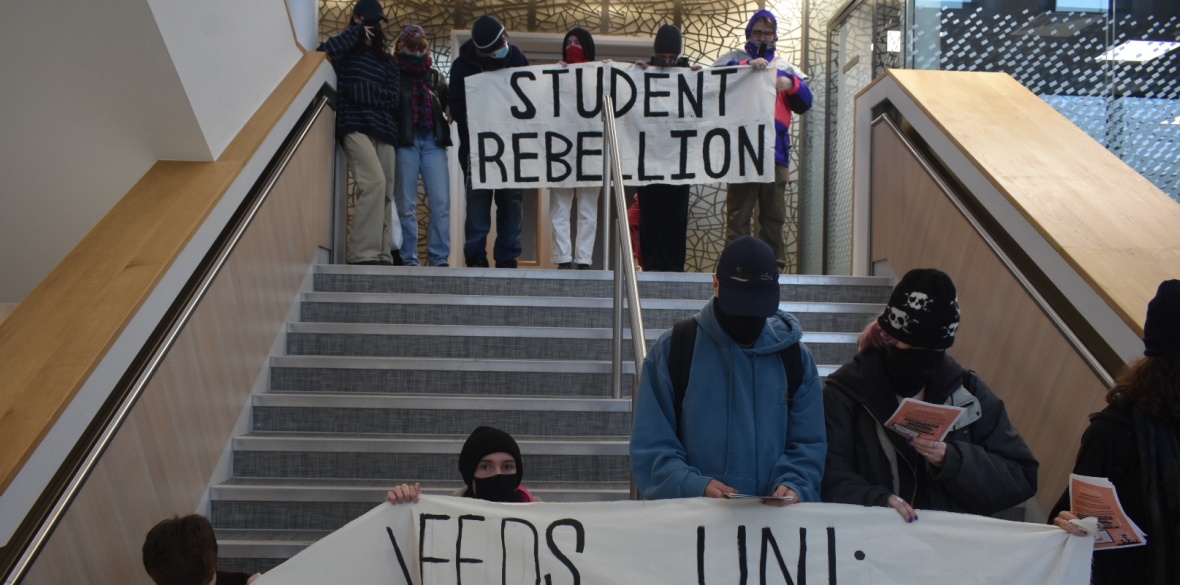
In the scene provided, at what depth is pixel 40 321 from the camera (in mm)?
2971

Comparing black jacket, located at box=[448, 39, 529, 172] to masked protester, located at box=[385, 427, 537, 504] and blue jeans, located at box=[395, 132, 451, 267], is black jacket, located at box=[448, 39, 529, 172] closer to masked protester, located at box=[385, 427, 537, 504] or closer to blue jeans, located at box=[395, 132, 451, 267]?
blue jeans, located at box=[395, 132, 451, 267]

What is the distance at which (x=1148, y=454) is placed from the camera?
2.32 m

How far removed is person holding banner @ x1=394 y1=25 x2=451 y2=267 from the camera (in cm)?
586

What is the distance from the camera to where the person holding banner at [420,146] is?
19.2 feet

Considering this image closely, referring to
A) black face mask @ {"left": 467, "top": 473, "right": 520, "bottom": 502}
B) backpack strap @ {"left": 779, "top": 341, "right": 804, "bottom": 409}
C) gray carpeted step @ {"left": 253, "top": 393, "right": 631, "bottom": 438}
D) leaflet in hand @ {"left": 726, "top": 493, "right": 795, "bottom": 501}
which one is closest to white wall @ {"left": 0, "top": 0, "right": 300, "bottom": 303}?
gray carpeted step @ {"left": 253, "top": 393, "right": 631, "bottom": 438}

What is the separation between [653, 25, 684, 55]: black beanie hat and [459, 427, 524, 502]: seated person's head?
3560 mm

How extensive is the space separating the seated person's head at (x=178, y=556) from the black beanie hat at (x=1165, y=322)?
2311mm

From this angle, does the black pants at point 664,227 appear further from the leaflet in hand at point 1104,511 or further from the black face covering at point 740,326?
the leaflet in hand at point 1104,511

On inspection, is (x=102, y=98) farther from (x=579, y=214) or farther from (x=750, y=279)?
(x=579, y=214)

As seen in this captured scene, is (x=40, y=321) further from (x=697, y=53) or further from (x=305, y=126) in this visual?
(x=697, y=53)

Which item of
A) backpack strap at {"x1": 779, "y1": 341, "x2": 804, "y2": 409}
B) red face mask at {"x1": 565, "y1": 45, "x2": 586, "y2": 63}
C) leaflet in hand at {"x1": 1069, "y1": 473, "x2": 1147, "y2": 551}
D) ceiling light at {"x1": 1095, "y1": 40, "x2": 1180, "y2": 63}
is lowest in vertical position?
leaflet in hand at {"x1": 1069, "y1": 473, "x2": 1147, "y2": 551}

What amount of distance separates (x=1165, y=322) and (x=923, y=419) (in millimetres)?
586

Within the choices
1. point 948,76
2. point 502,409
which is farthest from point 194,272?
point 948,76

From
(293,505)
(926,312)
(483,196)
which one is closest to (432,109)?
(483,196)
